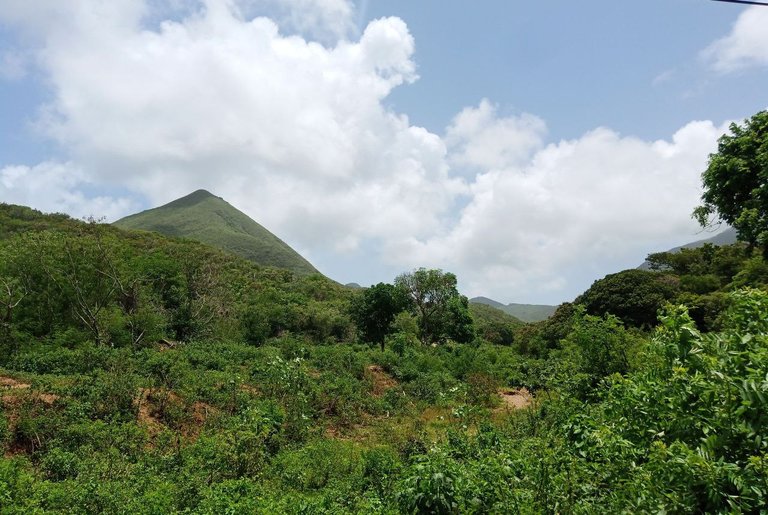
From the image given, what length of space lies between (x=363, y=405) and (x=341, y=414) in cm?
148

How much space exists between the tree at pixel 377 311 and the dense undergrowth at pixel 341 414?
613cm

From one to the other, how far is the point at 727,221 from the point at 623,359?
22.2 ft

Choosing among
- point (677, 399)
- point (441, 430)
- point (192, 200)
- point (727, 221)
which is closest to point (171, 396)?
point (441, 430)

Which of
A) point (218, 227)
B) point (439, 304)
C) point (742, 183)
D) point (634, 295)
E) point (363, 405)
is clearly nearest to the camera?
point (742, 183)

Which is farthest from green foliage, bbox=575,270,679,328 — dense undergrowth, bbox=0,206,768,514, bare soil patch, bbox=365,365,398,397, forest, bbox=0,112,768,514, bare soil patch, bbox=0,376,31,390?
bare soil patch, bbox=0,376,31,390

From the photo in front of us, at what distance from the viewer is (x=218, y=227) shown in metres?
129

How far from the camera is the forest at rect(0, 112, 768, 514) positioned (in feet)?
11.3

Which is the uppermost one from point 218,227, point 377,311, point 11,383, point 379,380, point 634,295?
point 218,227

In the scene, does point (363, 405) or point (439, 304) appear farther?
point (439, 304)

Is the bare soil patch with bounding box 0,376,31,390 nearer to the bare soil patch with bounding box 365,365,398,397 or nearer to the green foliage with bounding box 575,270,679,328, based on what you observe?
the bare soil patch with bounding box 365,365,398,397

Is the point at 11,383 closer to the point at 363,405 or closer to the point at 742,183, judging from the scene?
the point at 363,405

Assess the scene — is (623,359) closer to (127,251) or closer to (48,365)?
(48,365)

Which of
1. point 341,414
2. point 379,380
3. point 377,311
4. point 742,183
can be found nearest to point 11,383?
point 341,414

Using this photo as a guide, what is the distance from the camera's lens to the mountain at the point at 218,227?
112 meters
